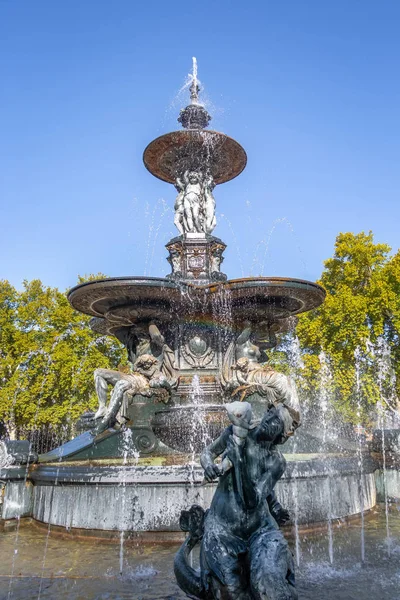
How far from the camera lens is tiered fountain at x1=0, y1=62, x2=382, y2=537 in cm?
629

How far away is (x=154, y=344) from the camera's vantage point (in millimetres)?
9539

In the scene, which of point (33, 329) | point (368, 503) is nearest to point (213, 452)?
point (368, 503)

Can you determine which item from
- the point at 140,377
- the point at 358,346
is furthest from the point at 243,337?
the point at 358,346

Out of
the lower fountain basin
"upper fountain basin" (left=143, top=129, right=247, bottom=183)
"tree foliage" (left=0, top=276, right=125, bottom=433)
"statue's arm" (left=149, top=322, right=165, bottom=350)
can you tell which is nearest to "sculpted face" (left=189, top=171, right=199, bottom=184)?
"upper fountain basin" (left=143, top=129, right=247, bottom=183)

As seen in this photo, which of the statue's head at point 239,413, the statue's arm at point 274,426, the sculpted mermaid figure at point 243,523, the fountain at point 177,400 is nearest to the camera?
the sculpted mermaid figure at point 243,523

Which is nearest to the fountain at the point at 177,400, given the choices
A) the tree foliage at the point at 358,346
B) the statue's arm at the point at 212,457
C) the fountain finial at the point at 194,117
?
the fountain finial at the point at 194,117

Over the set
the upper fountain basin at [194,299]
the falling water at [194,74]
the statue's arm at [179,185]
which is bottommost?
the upper fountain basin at [194,299]

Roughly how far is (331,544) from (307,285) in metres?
4.16

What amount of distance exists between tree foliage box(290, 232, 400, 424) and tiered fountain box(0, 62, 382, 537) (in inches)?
460

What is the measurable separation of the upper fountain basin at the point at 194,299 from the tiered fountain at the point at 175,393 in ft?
0.08

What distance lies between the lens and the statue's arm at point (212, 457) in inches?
121

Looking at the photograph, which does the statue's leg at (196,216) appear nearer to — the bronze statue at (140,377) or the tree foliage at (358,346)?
the bronze statue at (140,377)

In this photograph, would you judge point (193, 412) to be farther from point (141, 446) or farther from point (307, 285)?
point (307, 285)

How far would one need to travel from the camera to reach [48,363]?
24.2 m
